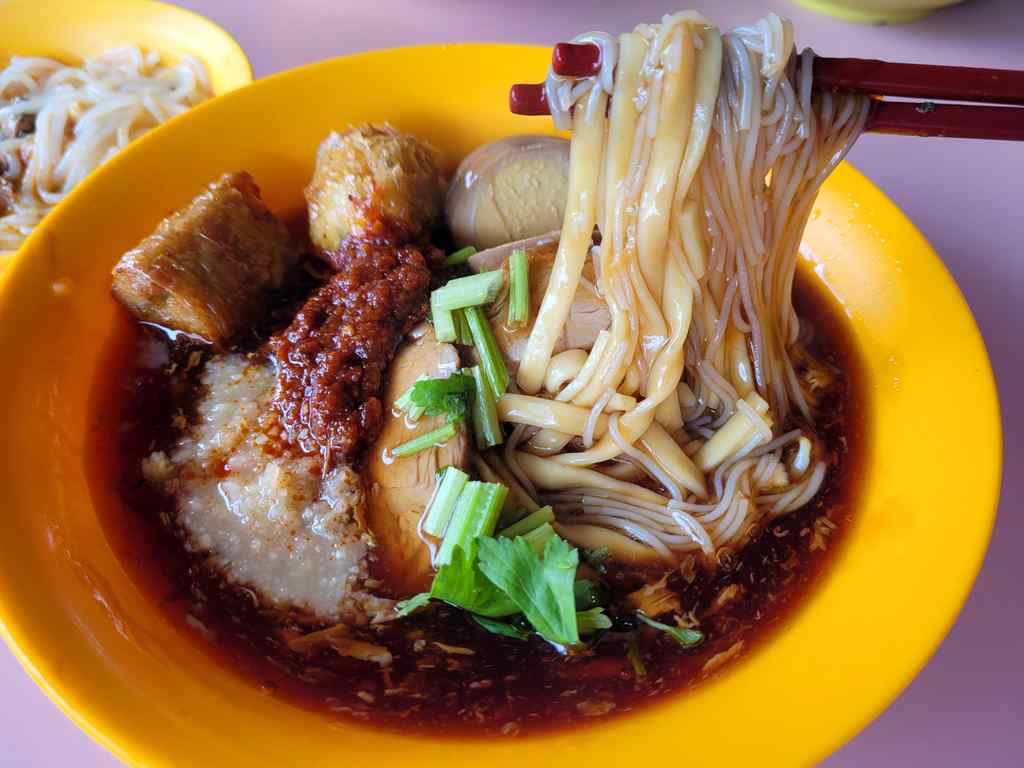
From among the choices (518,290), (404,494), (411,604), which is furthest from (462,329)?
(411,604)

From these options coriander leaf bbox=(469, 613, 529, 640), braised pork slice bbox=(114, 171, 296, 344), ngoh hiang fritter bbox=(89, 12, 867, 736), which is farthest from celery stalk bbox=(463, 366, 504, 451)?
braised pork slice bbox=(114, 171, 296, 344)

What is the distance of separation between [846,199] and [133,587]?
1961mm

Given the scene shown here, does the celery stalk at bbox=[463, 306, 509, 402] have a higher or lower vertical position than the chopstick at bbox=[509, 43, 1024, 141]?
lower

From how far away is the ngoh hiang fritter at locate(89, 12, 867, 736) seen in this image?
1540mm

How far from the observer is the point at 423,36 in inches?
117

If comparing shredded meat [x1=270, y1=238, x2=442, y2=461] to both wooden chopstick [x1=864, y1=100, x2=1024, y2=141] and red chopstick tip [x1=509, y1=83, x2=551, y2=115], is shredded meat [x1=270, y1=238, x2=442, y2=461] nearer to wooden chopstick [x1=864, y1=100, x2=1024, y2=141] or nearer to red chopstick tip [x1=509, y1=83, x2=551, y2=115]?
red chopstick tip [x1=509, y1=83, x2=551, y2=115]

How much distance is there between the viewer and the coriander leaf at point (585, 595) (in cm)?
166

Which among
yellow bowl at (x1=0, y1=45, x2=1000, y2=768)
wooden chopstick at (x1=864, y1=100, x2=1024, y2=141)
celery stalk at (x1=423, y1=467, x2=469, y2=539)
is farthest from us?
celery stalk at (x1=423, y1=467, x2=469, y2=539)

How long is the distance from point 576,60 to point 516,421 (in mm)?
802

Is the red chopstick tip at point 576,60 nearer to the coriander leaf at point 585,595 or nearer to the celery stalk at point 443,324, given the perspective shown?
the celery stalk at point 443,324

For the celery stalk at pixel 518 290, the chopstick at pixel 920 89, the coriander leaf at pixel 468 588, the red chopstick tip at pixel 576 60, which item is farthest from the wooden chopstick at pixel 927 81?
the coriander leaf at pixel 468 588

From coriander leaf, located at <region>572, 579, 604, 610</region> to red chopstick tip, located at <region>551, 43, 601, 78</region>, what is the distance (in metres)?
1.04

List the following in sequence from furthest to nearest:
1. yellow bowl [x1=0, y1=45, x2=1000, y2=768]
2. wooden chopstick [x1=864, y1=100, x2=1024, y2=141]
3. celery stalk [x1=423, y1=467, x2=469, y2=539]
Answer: celery stalk [x1=423, y1=467, x2=469, y2=539], wooden chopstick [x1=864, y1=100, x2=1024, y2=141], yellow bowl [x1=0, y1=45, x2=1000, y2=768]

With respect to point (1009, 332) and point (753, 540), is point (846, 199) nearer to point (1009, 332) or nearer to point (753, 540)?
point (1009, 332)
